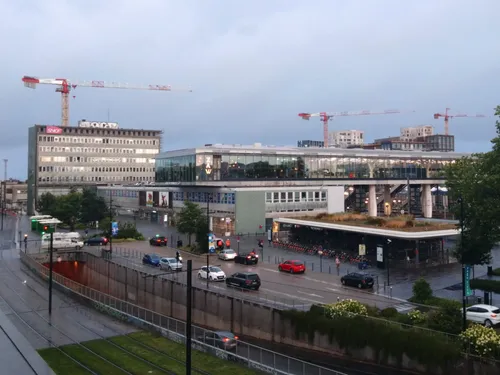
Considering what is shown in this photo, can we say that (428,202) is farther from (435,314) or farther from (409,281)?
(435,314)

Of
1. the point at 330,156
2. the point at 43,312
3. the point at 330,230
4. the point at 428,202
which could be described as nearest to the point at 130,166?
the point at 330,156

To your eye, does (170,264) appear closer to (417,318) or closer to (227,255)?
(227,255)

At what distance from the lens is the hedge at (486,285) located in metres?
34.0

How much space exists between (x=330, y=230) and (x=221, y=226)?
763 inches

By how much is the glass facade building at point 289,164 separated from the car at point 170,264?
3267 cm

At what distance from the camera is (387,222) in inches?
1953

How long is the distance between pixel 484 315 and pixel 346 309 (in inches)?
290

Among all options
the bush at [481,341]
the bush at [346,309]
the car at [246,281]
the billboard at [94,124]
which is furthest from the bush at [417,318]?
the billboard at [94,124]

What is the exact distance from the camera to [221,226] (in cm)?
6856

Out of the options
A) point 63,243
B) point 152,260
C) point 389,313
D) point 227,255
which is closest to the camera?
point 389,313

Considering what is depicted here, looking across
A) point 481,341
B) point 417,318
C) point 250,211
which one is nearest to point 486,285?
point 417,318

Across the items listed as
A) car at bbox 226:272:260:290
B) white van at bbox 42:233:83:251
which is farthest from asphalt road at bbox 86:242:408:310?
white van at bbox 42:233:83:251

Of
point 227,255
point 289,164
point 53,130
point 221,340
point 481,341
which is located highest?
point 53,130

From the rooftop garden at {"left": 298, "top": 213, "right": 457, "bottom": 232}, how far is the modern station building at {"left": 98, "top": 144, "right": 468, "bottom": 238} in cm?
1084
